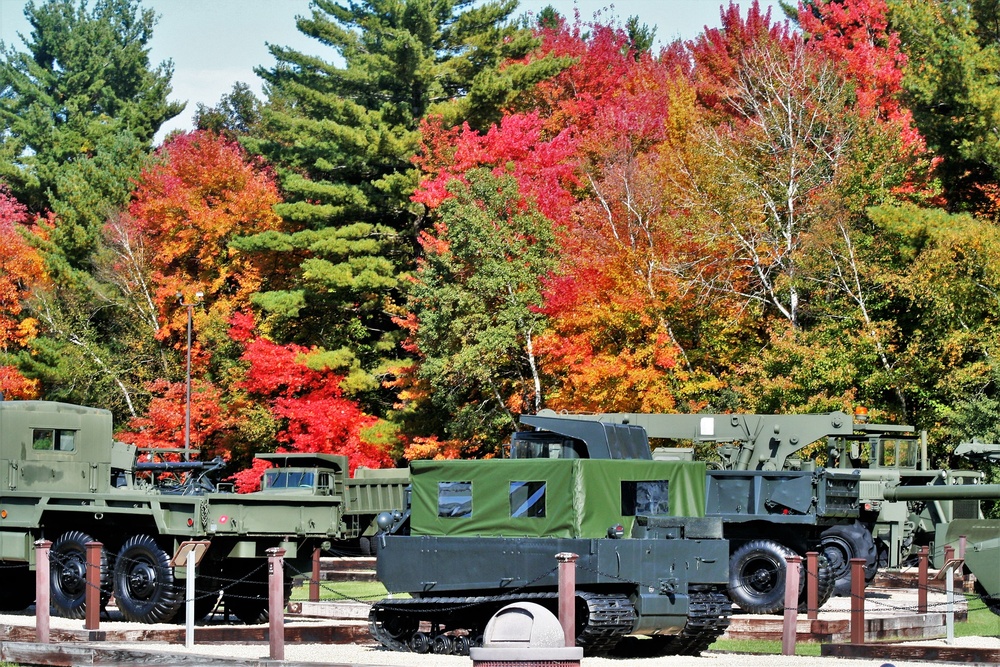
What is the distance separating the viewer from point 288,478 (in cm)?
3066

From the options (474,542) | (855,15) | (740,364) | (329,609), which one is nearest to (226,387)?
(740,364)

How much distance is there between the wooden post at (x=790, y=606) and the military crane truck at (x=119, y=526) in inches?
258

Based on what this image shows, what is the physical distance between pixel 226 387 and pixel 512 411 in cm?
1438

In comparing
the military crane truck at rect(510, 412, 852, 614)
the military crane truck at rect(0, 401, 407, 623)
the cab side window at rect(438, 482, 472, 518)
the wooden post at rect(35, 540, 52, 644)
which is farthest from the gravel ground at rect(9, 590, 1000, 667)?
the military crane truck at rect(510, 412, 852, 614)

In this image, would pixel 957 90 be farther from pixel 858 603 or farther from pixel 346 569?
pixel 858 603

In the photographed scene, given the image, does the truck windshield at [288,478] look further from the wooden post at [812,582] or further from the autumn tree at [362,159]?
the autumn tree at [362,159]

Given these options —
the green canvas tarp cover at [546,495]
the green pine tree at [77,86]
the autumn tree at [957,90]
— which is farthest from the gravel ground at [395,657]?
the green pine tree at [77,86]

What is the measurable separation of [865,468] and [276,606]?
14.8 m

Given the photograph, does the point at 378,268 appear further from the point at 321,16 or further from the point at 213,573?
the point at 213,573

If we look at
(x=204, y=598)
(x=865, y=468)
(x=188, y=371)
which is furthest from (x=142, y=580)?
(x=188, y=371)

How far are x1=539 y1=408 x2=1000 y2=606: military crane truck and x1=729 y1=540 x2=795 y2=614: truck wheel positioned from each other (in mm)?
548

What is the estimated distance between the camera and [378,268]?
4716 centimetres

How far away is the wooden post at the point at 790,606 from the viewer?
675 inches

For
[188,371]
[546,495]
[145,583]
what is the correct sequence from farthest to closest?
1. [188,371]
2. [145,583]
3. [546,495]
